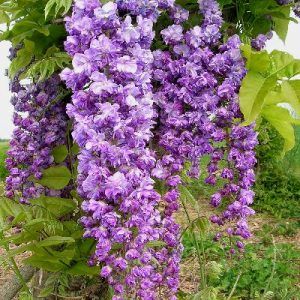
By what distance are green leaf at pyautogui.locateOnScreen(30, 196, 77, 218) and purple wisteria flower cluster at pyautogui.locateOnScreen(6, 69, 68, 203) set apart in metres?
0.10

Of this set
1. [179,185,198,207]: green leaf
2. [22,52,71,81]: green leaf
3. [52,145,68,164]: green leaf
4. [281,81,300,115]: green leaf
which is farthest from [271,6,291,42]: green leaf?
[52,145,68,164]: green leaf

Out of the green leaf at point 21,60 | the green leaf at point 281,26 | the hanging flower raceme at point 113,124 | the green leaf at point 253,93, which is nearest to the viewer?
the hanging flower raceme at point 113,124

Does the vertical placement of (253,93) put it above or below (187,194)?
above

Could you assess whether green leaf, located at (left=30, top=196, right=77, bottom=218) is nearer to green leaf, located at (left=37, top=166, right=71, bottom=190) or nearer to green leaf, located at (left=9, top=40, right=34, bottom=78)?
green leaf, located at (left=37, top=166, right=71, bottom=190)

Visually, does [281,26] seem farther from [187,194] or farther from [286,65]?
[187,194]

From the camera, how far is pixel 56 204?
2.22m

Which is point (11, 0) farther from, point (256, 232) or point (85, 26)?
point (256, 232)

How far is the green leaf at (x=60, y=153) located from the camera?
7.21 feet

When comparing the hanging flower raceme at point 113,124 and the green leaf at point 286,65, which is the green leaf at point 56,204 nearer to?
the hanging flower raceme at point 113,124

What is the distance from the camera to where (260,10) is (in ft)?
7.06

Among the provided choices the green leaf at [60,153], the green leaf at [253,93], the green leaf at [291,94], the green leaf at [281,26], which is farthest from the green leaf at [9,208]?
the green leaf at [281,26]

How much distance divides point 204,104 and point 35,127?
0.67 meters

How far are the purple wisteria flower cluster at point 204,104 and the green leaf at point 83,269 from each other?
424 mm

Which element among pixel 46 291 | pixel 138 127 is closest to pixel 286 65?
pixel 138 127
